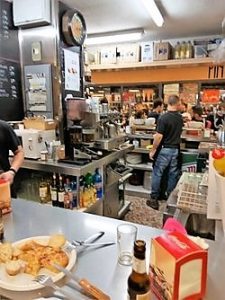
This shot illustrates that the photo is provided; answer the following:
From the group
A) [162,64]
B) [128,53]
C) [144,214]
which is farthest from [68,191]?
[128,53]

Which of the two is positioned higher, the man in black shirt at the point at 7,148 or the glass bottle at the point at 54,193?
the man in black shirt at the point at 7,148

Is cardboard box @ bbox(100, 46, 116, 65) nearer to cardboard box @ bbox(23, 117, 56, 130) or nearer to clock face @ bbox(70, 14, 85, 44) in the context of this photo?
clock face @ bbox(70, 14, 85, 44)

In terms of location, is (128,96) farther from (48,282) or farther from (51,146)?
(48,282)

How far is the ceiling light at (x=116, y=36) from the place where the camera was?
18.9 feet

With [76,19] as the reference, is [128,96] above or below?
below

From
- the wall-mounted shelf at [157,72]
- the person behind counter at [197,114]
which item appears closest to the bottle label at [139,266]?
the person behind counter at [197,114]

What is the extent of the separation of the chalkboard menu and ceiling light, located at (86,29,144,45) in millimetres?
2962

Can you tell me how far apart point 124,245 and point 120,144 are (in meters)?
2.56

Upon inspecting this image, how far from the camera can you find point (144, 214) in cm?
411

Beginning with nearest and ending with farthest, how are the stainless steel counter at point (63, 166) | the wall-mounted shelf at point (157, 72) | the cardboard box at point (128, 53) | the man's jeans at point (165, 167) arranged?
the stainless steel counter at point (63, 166) < the man's jeans at point (165, 167) < the wall-mounted shelf at point (157, 72) < the cardboard box at point (128, 53)

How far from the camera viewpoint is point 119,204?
3939mm

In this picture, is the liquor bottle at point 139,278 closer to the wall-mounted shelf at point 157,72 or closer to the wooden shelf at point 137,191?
the wooden shelf at point 137,191

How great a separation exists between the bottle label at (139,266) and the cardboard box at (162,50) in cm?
586

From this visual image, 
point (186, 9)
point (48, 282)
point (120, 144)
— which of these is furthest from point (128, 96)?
point (48, 282)
